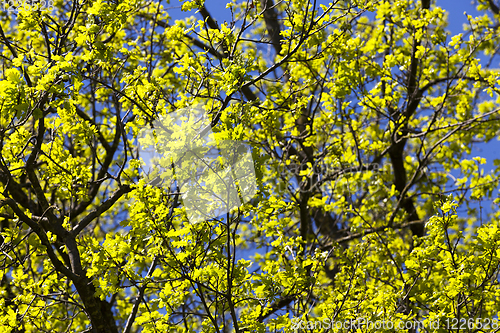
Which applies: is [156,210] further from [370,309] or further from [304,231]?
[304,231]

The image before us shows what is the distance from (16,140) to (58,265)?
1.50 meters

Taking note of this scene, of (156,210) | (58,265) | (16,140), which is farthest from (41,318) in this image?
(156,210)

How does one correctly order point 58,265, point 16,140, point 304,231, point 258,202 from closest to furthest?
point 258,202, point 58,265, point 16,140, point 304,231

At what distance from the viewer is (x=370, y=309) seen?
4.20 meters

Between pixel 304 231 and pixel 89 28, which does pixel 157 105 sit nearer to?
pixel 89 28

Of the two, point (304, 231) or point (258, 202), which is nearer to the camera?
point (258, 202)

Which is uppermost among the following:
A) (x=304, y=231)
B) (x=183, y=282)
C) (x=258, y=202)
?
(x=304, y=231)

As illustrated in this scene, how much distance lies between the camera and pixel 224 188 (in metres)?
3.24

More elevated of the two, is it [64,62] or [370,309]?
[64,62]

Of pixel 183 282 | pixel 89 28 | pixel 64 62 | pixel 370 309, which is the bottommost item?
pixel 370 309

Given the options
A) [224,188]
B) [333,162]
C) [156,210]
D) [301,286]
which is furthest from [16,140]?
[333,162]

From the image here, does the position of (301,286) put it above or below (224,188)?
below

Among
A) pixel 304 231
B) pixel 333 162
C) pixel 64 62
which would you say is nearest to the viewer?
pixel 64 62

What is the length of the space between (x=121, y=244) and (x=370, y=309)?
2.49 m
